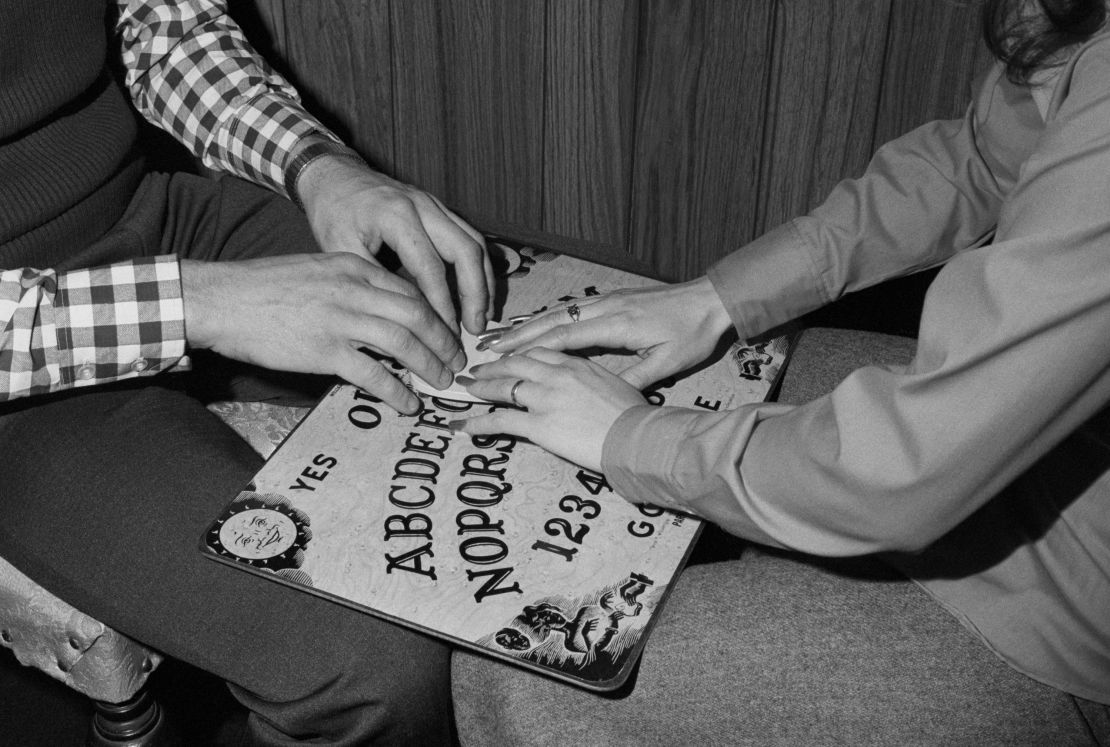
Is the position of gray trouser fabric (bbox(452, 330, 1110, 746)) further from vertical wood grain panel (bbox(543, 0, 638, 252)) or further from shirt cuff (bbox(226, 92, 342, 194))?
vertical wood grain panel (bbox(543, 0, 638, 252))

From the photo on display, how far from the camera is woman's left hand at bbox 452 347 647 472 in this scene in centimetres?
84

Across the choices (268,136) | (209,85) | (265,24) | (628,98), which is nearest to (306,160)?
(268,136)

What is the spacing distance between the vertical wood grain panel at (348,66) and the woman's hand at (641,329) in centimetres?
91

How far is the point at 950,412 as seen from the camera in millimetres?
655

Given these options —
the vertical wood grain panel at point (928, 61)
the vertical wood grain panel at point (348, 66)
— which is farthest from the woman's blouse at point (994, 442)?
the vertical wood grain panel at point (348, 66)

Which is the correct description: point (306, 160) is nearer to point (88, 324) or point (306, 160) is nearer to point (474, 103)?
point (88, 324)

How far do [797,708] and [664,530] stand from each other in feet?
0.55

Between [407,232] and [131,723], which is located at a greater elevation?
[407,232]

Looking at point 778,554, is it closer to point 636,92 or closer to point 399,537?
point 399,537

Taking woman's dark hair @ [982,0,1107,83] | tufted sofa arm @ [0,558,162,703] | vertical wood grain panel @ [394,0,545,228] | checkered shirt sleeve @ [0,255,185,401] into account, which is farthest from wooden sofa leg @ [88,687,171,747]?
woman's dark hair @ [982,0,1107,83]

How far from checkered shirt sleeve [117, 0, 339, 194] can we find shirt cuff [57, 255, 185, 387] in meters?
0.33

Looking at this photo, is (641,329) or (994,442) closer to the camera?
(994,442)

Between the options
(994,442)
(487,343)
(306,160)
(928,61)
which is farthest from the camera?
(928,61)

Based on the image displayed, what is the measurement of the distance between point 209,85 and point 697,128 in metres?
0.71
